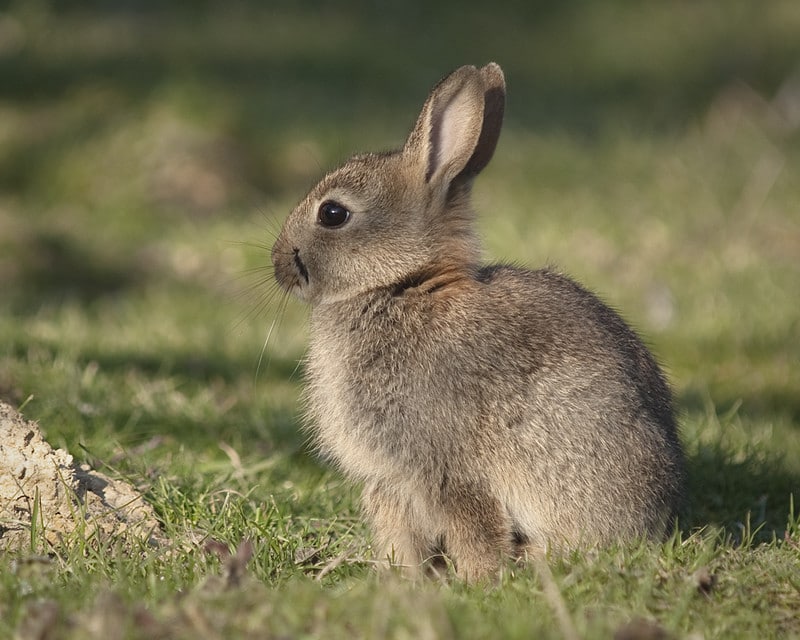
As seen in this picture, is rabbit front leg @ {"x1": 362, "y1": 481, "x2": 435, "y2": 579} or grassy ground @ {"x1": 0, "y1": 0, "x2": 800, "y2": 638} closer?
grassy ground @ {"x1": 0, "y1": 0, "x2": 800, "y2": 638}

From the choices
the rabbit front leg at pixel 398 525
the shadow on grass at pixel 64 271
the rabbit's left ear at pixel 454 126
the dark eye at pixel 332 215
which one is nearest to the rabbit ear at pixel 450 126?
the rabbit's left ear at pixel 454 126

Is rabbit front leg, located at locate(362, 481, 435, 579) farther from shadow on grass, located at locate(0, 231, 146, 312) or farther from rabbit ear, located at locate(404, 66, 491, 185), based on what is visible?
shadow on grass, located at locate(0, 231, 146, 312)

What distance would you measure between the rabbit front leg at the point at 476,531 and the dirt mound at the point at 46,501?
1076 mm

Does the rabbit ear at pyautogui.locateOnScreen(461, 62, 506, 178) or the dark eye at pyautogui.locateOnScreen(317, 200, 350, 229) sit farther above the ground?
the rabbit ear at pyautogui.locateOnScreen(461, 62, 506, 178)

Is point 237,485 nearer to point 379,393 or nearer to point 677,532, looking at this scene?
point 379,393

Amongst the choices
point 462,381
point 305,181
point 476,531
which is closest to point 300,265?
point 462,381

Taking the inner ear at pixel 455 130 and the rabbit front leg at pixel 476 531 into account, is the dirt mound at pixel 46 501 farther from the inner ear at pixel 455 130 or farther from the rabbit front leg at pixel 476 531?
the inner ear at pixel 455 130

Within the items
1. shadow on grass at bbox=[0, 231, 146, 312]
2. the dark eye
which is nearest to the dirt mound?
the dark eye

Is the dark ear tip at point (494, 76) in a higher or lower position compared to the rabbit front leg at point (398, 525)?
higher

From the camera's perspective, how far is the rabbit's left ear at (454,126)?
15.7 feet

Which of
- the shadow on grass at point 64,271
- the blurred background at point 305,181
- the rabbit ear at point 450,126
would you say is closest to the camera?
the rabbit ear at point 450,126

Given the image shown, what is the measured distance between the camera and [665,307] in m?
8.83

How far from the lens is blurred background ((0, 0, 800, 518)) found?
6.75m

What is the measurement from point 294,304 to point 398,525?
499cm
